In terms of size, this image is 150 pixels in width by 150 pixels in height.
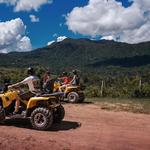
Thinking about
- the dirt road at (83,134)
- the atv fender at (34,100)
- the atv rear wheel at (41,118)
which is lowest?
the dirt road at (83,134)

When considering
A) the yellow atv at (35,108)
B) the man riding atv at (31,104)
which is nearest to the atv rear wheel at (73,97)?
the yellow atv at (35,108)

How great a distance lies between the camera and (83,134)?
41.9ft

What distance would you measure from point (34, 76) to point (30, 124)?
175cm

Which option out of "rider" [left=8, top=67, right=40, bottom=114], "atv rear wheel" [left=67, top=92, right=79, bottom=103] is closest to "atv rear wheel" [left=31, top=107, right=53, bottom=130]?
"rider" [left=8, top=67, right=40, bottom=114]

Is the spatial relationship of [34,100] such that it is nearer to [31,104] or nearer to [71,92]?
[31,104]

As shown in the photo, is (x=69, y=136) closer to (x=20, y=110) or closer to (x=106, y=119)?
(x=20, y=110)

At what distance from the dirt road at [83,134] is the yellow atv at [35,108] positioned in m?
0.33

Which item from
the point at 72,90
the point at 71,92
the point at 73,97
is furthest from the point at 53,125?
the point at 72,90

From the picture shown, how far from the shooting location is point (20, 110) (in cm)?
1381

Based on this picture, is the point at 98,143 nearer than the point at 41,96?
Yes

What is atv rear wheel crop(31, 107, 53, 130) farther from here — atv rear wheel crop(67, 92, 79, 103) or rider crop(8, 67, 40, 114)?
atv rear wheel crop(67, 92, 79, 103)

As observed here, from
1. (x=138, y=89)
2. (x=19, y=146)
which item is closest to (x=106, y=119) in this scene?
(x=19, y=146)

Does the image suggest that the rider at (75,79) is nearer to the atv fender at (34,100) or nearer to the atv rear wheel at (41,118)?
the atv fender at (34,100)

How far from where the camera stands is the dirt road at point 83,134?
36.4 feet
